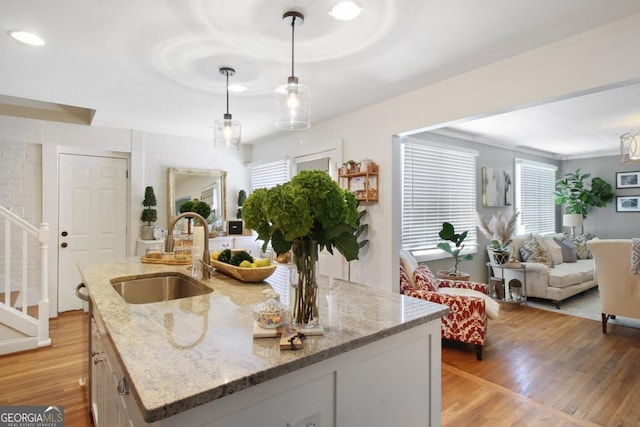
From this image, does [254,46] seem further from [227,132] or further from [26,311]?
[26,311]

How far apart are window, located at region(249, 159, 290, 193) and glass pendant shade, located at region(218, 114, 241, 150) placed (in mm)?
2026

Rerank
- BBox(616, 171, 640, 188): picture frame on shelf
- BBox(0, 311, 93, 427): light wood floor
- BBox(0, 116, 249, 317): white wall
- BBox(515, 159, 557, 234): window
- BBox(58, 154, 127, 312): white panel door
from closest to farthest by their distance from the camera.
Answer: BBox(0, 311, 93, 427): light wood floor
BBox(0, 116, 249, 317): white wall
BBox(58, 154, 127, 312): white panel door
BBox(515, 159, 557, 234): window
BBox(616, 171, 640, 188): picture frame on shelf

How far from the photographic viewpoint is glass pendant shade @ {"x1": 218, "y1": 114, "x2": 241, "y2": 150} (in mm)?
2516

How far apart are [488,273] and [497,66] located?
3.67m

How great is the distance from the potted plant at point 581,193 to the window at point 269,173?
5.81 metres

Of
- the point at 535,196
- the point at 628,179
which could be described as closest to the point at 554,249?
the point at 535,196

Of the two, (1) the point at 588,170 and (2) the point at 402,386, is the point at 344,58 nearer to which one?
(2) the point at 402,386

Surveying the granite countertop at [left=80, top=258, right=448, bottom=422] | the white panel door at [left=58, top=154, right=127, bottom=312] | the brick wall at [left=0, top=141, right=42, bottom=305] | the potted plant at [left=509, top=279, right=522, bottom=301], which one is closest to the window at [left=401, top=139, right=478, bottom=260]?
the potted plant at [left=509, top=279, right=522, bottom=301]

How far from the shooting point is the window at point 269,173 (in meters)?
4.80

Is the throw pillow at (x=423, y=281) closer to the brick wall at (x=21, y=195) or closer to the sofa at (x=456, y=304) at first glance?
the sofa at (x=456, y=304)

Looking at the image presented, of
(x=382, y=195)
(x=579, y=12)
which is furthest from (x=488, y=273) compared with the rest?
(x=579, y=12)

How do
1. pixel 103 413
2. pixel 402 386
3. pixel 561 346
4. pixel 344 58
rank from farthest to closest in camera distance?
pixel 561 346 → pixel 344 58 → pixel 103 413 → pixel 402 386

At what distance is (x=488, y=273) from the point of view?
5.25 m

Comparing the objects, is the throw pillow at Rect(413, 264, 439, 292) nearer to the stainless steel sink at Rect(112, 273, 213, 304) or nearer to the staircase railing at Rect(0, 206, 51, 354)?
the stainless steel sink at Rect(112, 273, 213, 304)
